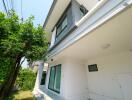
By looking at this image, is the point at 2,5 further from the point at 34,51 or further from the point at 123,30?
the point at 123,30

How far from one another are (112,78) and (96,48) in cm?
194

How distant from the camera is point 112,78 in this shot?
5.89 meters

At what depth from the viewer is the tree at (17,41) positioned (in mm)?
5929

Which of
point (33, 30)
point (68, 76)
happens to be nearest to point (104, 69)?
point (68, 76)

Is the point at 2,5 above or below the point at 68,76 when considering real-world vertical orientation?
above

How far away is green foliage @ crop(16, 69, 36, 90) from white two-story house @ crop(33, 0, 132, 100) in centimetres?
546

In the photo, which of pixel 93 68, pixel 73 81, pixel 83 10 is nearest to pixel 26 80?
pixel 73 81

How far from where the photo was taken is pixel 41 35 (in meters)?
6.80

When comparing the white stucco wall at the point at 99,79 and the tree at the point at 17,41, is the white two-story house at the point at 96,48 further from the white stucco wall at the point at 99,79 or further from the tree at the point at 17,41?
the tree at the point at 17,41

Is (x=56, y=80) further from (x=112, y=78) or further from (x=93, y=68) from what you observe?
(x=112, y=78)

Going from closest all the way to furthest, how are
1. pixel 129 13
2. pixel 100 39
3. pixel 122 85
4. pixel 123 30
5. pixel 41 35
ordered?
pixel 129 13 < pixel 123 30 < pixel 100 39 < pixel 122 85 < pixel 41 35

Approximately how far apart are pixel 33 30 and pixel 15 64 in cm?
229

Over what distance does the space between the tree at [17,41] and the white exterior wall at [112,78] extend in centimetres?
378

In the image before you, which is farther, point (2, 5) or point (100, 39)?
point (2, 5)
